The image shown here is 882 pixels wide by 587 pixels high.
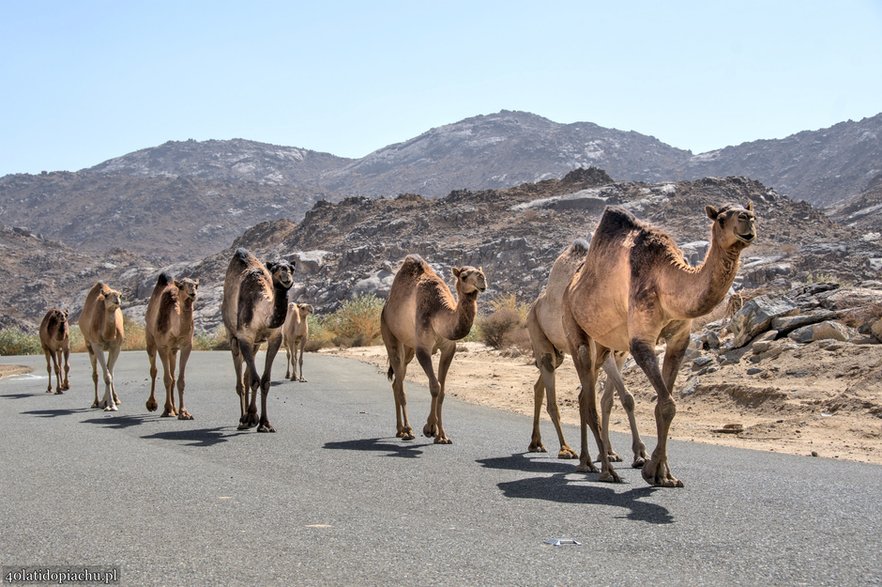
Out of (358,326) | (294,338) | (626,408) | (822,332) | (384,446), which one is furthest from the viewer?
(358,326)

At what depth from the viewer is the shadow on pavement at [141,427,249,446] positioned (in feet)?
36.8

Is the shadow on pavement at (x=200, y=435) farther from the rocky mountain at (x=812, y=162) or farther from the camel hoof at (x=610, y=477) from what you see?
the rocky mountain at (x=812, y=162)

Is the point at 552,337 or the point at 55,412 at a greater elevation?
the point at 552,337

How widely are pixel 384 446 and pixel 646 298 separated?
4.08 meters

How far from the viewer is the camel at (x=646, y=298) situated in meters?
7.52

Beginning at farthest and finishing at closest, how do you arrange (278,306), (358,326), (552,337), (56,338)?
(358,326)
(56,338)
(278,306)
(552,337)

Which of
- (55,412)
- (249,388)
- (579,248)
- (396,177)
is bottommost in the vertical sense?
(55,412)

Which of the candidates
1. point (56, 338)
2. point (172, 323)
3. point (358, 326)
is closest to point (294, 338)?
point (56, 338)

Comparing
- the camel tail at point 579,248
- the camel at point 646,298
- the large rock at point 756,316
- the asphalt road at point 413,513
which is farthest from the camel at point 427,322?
the large rock at point 756,316

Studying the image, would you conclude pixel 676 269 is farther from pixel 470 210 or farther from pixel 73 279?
pixel 73 279

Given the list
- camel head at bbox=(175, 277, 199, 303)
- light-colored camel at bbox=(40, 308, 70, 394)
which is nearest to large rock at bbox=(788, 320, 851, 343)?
camel head at bbox=(175, 277, 199, 303)

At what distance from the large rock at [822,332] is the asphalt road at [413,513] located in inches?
257

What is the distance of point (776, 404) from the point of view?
14.5 meters

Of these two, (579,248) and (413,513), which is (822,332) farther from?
(413,513)
